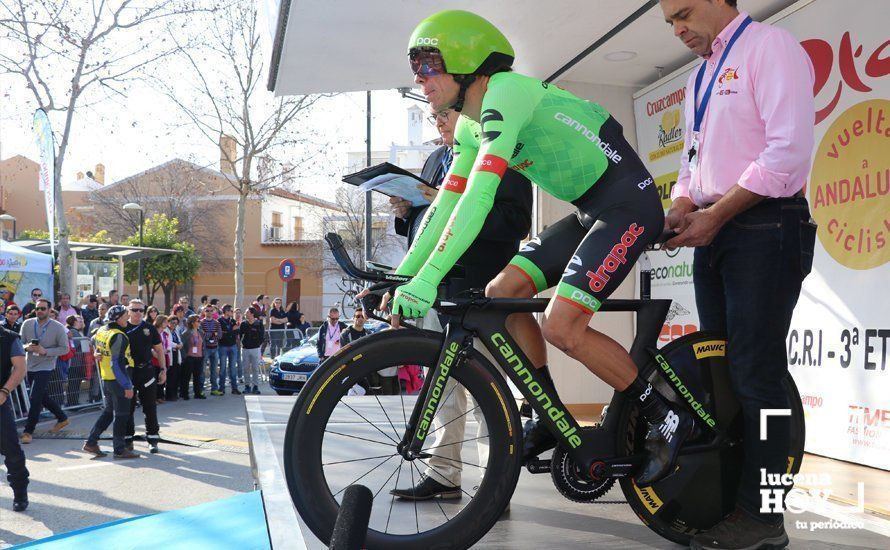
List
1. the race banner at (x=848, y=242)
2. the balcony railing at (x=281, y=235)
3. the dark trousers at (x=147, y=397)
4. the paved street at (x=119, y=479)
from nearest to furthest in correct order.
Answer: the race banner at (x=848, y=242)
the paved street at (x=119, y=479)
the dark trousers at (x=147, y=397)
the balcony railing at (x=281, y=235)

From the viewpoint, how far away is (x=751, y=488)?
9.13 feet

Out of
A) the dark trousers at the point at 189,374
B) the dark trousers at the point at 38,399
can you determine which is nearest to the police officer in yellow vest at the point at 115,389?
the dark trousers at the point at 38,399

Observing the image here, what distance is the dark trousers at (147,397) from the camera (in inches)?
466

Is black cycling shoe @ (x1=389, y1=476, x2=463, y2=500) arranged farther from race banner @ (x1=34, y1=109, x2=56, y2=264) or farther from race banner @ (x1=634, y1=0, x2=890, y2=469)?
race banner @ (x1=34, y1=109, x2=56, y2=264)

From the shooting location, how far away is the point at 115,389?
38.1 feet

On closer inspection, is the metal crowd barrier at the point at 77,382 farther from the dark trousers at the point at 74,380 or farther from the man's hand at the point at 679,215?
the man's hand at the point at 679,215

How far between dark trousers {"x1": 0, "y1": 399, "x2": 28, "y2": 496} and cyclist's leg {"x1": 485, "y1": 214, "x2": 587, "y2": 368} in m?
7.24

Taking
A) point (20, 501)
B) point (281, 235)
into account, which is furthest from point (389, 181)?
point (281, 235)

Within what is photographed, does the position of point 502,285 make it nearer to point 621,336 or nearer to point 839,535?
point 839,535

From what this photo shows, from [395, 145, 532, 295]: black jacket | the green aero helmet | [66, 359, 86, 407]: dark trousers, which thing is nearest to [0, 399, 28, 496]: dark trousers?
[395, 145, 532, 295]: black jacket

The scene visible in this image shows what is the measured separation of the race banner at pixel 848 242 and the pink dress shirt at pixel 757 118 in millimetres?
3293

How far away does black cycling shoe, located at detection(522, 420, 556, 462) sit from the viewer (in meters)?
2.80

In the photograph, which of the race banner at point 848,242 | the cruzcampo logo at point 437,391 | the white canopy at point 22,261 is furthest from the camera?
the white canopy at point 22,261

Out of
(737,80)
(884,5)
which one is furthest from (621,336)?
(737,80)
